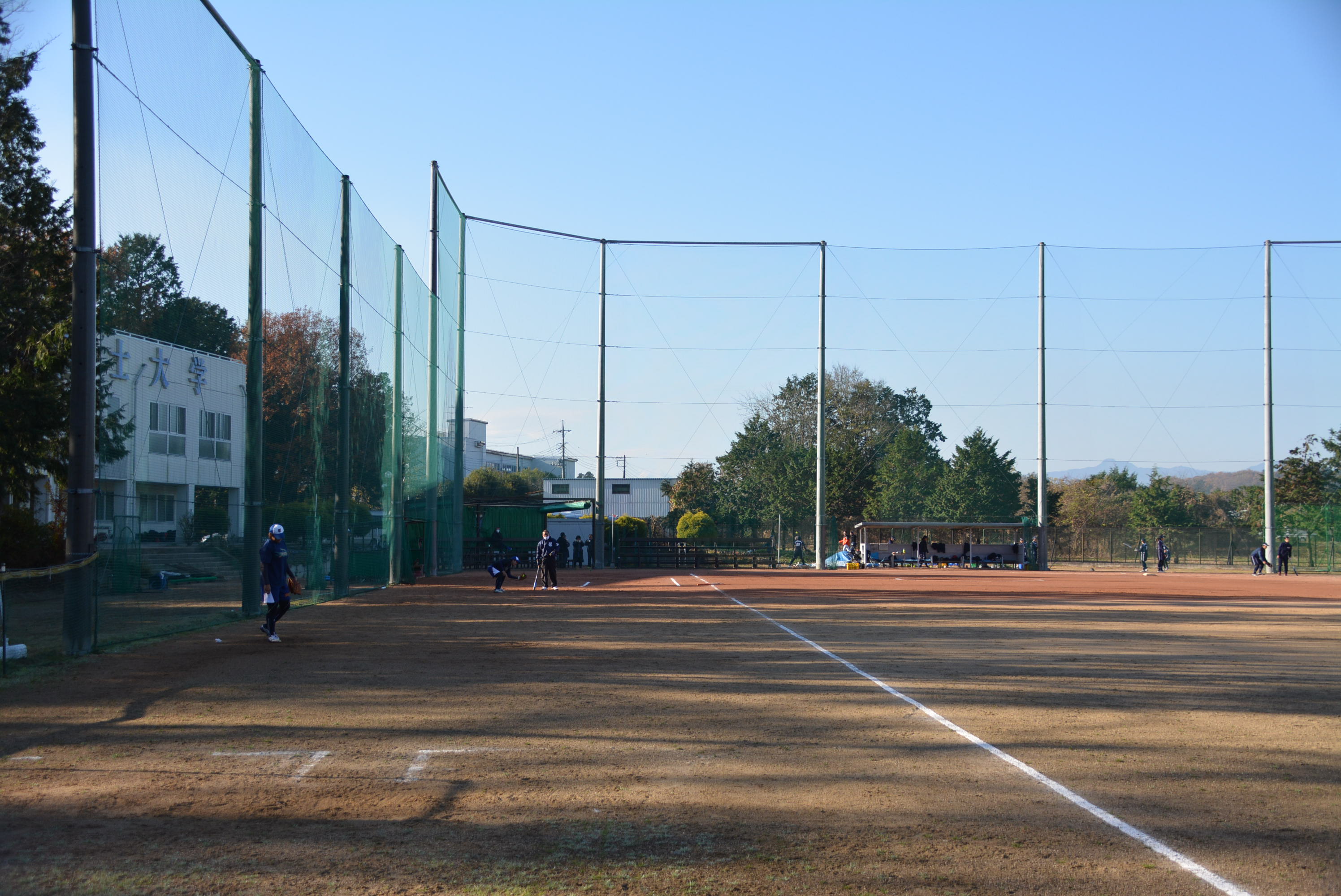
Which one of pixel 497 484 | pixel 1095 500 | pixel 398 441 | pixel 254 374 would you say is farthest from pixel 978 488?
pixel 254 374

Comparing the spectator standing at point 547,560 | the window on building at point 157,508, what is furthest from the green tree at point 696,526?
the window on building at point 157,508

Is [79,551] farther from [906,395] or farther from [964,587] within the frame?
[906,395]

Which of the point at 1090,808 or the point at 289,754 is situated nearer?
the point at 1090,808

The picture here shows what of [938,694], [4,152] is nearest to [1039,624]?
[938,694]

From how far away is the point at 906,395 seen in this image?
362ft

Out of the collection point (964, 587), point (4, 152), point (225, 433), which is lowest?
point (964, 587)

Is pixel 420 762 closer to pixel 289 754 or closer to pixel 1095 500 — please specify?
pixel 289 754

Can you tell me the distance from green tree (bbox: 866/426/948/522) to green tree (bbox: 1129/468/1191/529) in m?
18.0

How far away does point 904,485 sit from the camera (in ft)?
262

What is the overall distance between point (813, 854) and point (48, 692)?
8760 millimetres

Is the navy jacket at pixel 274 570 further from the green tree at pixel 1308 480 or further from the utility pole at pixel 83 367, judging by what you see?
the green tree at pixel 1308 480

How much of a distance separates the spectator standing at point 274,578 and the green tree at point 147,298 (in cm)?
369

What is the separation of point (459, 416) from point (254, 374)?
20.2 m

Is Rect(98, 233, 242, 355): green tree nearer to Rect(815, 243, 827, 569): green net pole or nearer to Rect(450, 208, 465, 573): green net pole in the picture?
Rect(450, 208, 465, 573): green net pole
